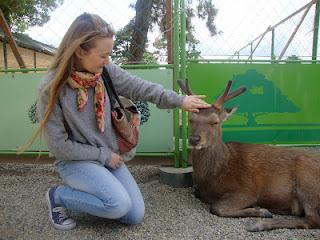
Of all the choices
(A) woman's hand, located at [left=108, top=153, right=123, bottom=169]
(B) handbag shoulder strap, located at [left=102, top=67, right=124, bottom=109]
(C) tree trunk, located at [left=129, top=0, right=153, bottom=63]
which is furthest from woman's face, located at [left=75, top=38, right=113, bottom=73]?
(C) tree trunk, located at [left=129, top=0, right=153, bottom=63]

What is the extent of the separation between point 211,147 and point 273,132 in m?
1.50

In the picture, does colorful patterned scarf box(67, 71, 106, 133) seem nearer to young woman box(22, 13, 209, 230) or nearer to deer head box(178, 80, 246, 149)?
young woman box(22, 13, 209, 230)

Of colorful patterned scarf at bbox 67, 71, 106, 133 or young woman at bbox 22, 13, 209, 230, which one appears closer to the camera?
young woman at bbox 22, 13, 209, 230

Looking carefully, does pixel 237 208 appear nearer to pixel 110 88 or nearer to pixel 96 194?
pixel 96 194

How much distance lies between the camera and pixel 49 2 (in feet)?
23.3

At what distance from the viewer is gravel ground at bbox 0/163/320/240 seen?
138 inches

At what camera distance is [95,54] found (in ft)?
11.0

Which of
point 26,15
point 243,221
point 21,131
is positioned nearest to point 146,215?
point 243,221

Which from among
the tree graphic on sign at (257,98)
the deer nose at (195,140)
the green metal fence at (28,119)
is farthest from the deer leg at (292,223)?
the green metal fence at (28,119)

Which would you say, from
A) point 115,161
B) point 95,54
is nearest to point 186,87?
point 115,161

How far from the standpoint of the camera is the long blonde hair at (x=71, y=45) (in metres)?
3.27

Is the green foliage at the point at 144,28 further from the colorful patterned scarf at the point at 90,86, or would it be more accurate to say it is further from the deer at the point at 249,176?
the colorful patterned scarf at the point at 90,86

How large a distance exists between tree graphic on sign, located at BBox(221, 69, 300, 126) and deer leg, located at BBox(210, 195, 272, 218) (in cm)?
154

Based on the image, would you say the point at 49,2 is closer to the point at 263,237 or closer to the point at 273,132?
the point at 273,132
